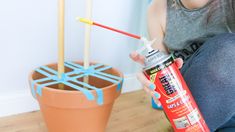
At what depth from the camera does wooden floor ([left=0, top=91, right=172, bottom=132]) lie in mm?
854

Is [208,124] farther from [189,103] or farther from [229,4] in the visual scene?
[229,4]

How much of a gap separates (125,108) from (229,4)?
531mm

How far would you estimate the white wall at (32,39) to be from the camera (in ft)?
2.76

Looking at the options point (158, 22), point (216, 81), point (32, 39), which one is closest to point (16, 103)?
point (32, 39)

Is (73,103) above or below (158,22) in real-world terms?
below

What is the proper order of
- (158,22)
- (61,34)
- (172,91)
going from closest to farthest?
1. (172,91)
2. (61,34)
3. (158,22)

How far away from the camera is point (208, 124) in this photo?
638 mm

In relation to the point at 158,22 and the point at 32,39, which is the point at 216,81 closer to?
the point at 158,22

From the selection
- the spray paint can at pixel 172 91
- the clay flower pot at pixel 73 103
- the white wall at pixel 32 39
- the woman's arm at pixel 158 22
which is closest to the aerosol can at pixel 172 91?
the spray paint can at pixel 172 91

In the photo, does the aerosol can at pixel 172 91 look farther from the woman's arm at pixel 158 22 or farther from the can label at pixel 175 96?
the woman's arm at pixel 158 22

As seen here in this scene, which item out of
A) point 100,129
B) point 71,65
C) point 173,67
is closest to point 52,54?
point 71,65

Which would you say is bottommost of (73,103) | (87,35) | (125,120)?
(125,120)

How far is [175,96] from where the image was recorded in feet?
1.84

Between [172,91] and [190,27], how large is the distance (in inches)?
12.3
